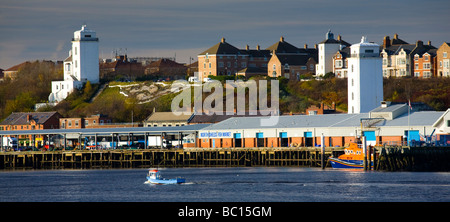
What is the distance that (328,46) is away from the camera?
146375 mm

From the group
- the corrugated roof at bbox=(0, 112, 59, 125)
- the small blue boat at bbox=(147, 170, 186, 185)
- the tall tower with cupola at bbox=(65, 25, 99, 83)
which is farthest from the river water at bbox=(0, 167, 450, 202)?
the tall tower with cupola at bbox=(65, 25, 99, 83)

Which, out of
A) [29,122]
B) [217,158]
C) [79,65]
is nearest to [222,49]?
[79,65]

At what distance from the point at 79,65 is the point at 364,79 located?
73.0 meters

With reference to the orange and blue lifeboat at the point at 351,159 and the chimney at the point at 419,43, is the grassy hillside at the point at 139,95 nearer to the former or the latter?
Result: the chimney at the point at 419,43

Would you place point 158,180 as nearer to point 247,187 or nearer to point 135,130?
point 247,187

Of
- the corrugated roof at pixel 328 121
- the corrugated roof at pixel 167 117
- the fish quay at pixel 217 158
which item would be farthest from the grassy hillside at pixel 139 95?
the fish quay at pixel 217 158

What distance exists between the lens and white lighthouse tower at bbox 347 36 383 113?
105000 millimetres

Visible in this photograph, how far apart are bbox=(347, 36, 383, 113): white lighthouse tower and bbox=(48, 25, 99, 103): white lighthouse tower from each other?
67.9 meters

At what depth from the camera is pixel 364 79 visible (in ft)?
346

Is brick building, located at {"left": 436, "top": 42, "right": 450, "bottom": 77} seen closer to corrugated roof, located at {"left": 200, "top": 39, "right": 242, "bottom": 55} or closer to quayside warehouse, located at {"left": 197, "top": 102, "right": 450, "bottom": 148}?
corrugated roof, located at {"left": 200, "top": 39, "right": 242, "bottom": 55}

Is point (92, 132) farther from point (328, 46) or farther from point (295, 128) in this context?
point (328, 46)

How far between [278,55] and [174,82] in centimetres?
2026

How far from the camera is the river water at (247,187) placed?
56094mm

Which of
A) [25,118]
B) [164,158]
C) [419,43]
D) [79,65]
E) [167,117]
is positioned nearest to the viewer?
[164,158]
